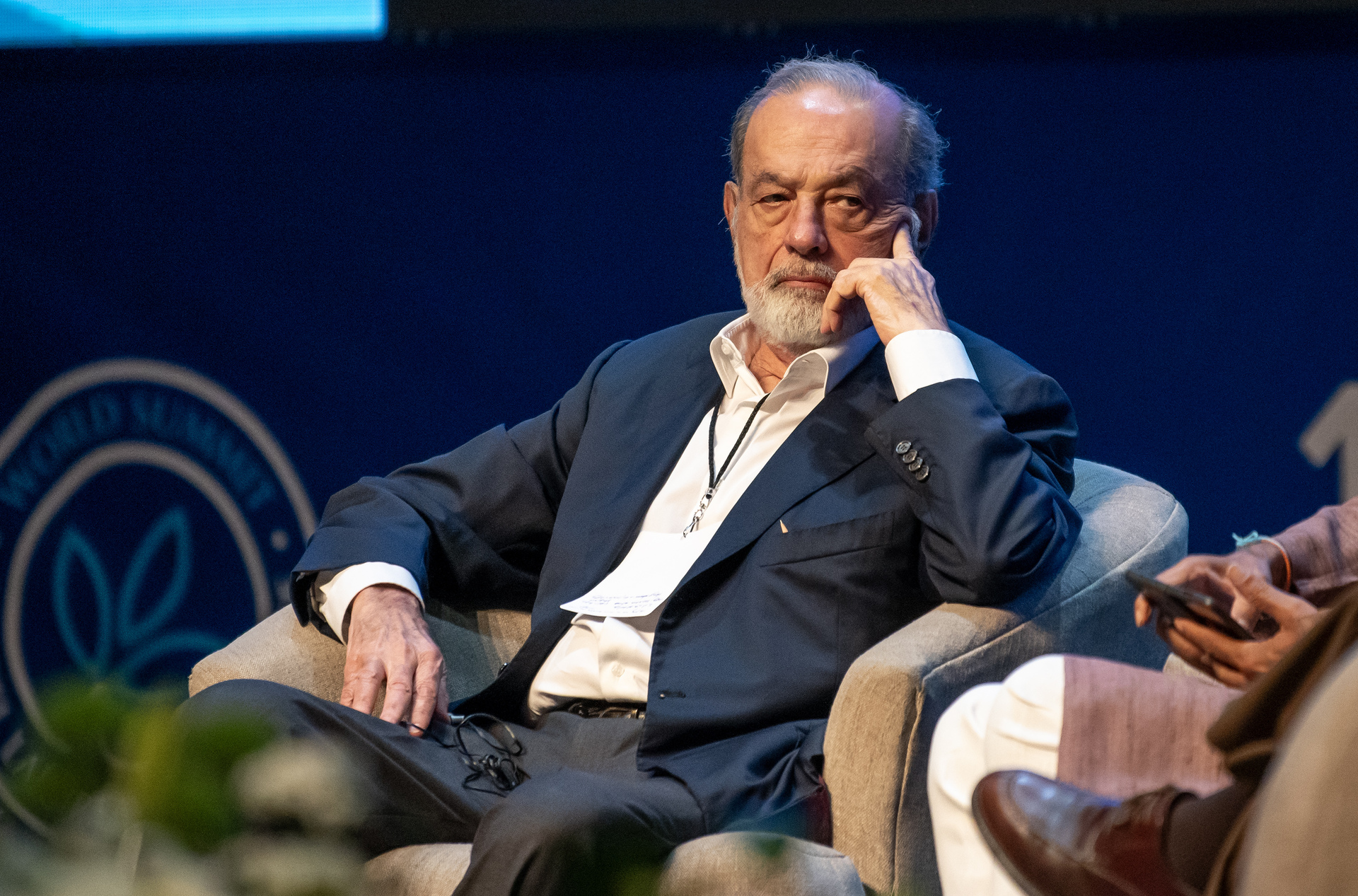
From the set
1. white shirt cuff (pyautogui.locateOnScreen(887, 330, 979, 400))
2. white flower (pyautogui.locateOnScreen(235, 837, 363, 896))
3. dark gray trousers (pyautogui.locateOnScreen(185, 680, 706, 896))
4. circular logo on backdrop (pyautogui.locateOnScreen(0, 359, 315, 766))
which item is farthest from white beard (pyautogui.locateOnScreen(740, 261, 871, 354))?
white flower (pyautogui.locateOnScreen(235, 837, 363, 896))

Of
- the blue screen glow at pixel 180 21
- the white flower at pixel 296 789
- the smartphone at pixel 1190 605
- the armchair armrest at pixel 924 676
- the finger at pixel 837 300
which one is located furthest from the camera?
the blue screen glow at pixel 180 21

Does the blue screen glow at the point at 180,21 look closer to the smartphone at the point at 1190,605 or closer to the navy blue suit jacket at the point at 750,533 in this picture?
the navy blue suit jacket at the point at 750,533

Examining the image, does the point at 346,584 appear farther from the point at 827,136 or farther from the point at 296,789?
the point at 296,789

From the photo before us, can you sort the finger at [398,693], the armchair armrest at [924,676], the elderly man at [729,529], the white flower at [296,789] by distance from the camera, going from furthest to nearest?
the finger at [398,693], the elderly man at [729,529], the armchair armrest at [924,676], the white flower at [296,789]

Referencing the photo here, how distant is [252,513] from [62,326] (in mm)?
739

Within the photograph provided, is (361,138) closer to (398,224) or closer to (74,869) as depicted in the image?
(398,224)

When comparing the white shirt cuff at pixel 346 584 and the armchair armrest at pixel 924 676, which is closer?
the armchair armrest at pixel 924 676

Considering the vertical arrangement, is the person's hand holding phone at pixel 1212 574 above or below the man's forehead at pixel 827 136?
below

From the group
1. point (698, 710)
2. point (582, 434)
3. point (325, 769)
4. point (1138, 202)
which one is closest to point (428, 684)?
point (698, 710)

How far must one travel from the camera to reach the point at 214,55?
3.56 meters

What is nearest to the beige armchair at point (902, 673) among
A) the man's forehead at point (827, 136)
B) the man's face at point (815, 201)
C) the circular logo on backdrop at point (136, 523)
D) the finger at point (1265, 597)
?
the finger at point (1265, 597)

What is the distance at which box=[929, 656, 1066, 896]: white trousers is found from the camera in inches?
63.3

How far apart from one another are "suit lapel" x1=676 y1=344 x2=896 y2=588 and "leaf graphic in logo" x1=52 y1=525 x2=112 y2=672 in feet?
7.35

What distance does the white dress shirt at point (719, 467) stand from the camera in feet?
7.14
